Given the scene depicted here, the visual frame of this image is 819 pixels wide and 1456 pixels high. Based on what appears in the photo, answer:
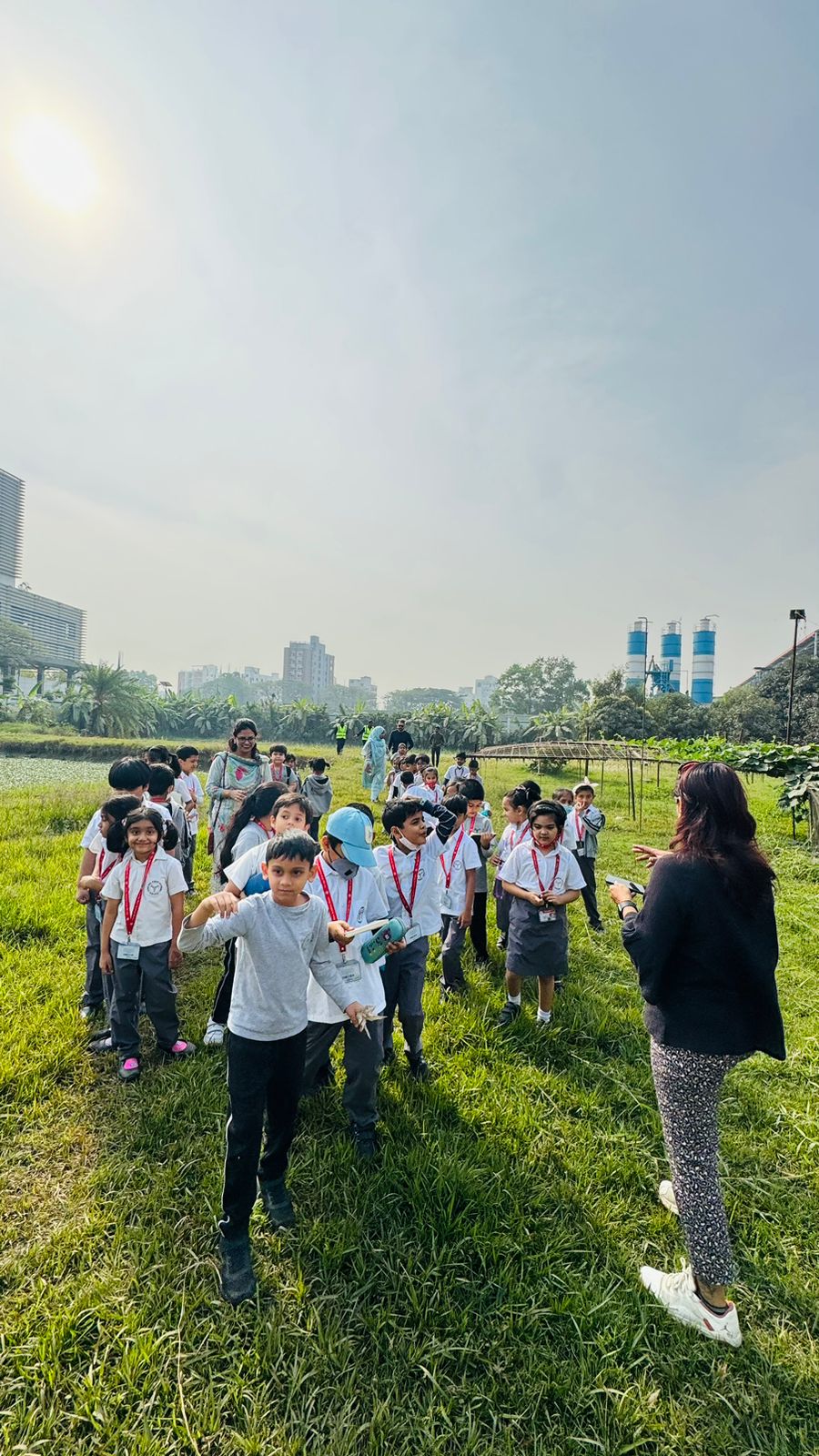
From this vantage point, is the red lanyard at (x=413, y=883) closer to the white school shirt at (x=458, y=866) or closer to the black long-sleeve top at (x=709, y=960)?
the white school shirt at (x=458, y=866)

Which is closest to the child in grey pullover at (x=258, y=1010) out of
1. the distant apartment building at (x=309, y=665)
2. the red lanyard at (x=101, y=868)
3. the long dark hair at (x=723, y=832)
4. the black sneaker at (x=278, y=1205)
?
the black sneaker at (x=278, y=1205)

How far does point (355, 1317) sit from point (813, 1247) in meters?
2.24

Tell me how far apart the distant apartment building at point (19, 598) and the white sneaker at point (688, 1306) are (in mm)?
102876

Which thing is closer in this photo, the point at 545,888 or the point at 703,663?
the point at 545,888

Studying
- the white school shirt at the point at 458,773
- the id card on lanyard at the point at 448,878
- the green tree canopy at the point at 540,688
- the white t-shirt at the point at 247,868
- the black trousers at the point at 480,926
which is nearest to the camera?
the white t-shirt at the point at 247,868

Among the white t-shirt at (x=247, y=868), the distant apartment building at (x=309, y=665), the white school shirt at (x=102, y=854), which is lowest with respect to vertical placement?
the white school shirt at (x=102, y=854)

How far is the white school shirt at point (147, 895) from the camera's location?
370cm

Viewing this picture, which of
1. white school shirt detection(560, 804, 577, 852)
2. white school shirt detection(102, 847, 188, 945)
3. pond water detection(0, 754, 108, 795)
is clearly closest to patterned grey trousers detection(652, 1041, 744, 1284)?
white school shirt detection(102, 847, 188, 945)

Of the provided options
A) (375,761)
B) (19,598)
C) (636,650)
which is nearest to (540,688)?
(636,650)

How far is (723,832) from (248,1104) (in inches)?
88.0

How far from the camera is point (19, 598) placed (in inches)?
3585

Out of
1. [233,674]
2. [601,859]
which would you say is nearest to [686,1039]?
[601,859]

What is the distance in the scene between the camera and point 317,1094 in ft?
11.8

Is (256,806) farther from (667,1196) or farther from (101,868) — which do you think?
(667,1196)
